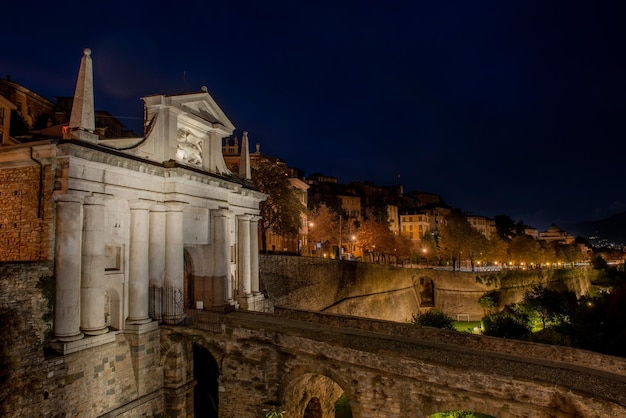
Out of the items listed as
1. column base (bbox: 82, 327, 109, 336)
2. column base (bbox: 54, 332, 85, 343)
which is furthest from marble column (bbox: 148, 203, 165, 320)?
column base (bbox: 54, 332, 85, 343)

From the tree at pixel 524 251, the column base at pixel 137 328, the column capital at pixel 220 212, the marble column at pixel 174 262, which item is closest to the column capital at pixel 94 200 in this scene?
the marble column at pixel 174 262

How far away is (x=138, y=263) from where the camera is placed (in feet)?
57.1

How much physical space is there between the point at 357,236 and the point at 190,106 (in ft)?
162

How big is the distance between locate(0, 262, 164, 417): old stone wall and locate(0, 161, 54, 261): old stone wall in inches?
50.2

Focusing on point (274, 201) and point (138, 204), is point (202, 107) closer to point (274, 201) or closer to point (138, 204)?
point (138, 204)

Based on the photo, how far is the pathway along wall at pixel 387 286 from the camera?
107 ft

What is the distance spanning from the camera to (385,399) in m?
12.9

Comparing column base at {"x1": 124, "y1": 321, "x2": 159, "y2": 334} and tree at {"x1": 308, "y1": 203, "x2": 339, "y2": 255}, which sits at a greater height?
tree at {"x1": 308, "y1": 203, "x2": 339, "y2": 255}

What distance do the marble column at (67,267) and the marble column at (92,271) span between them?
1.57 ft

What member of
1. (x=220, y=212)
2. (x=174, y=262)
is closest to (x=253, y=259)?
(x=220, y=212)

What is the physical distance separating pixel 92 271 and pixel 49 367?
3.40 meters

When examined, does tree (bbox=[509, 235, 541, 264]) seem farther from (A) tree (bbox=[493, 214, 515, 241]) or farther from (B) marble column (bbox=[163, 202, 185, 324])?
(B) marble column (bbox=[163, 202, 185, 324])

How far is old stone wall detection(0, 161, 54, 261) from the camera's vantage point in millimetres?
14562

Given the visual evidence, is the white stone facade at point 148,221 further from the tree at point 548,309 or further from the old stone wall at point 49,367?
the tree at point 548,309
